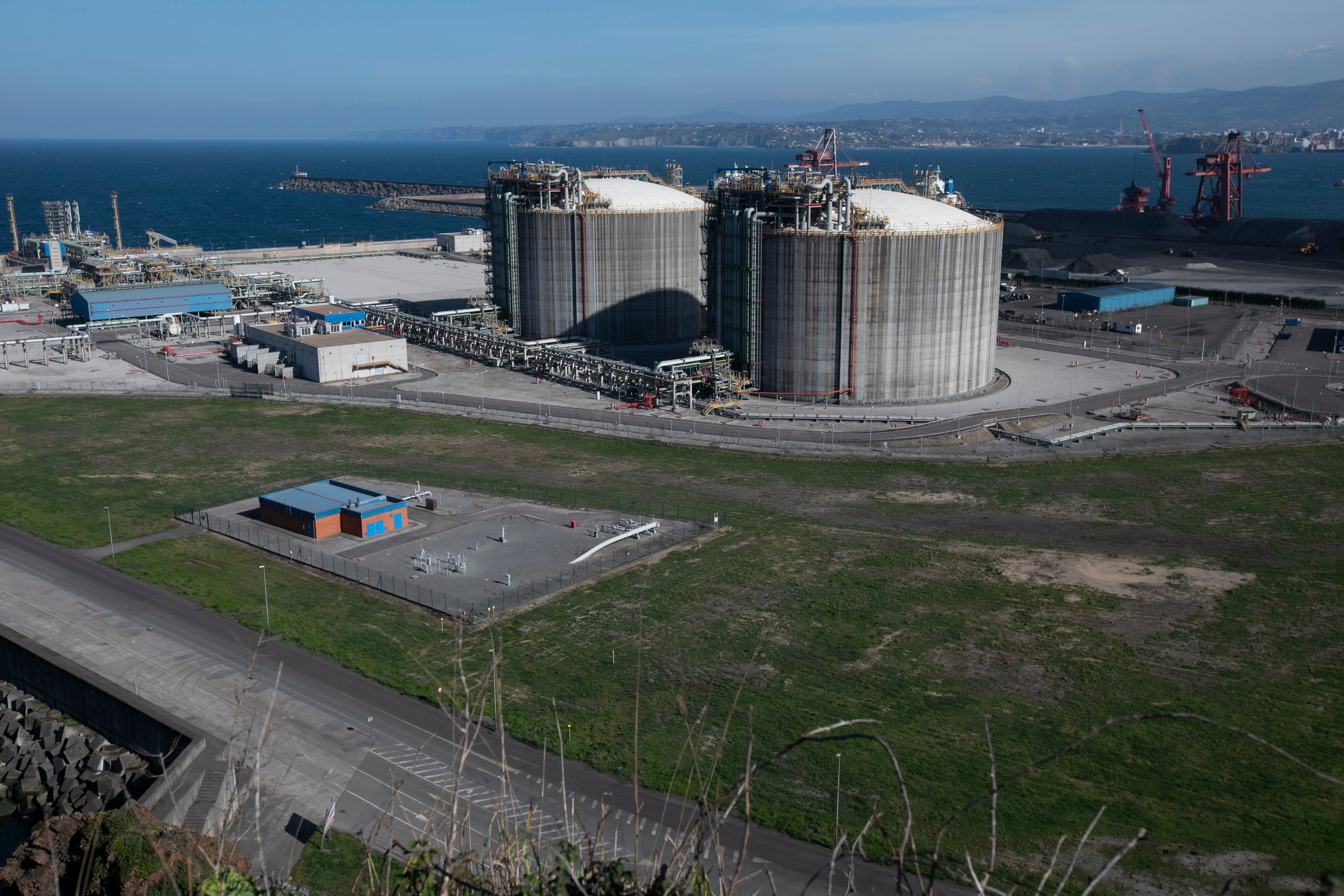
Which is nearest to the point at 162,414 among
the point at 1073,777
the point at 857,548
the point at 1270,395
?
the point at 857,548

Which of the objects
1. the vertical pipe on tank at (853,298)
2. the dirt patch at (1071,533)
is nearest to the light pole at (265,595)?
the dirt patch at (1071,533)

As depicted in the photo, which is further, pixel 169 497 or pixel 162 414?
pixel 162 414

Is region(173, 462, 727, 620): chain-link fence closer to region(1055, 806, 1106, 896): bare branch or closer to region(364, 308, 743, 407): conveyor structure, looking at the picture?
region(364, 308, 743, 407): conveyor structure

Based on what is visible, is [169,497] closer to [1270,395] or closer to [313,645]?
[313,645]

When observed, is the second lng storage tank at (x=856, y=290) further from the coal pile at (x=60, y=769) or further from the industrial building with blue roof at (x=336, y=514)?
the coal pile at (x=60, y=769)

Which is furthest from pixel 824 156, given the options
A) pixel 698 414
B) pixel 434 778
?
pixel 434 778
